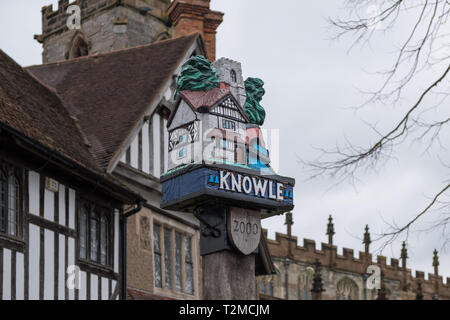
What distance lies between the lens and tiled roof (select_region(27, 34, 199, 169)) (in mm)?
17250

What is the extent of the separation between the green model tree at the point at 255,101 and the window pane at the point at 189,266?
37.1 feet

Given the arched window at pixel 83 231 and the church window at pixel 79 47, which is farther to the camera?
the church window at pixel 79 47

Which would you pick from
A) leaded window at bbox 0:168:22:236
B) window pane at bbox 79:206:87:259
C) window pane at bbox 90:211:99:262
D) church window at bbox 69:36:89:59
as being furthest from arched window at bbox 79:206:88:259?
church window at bbox 69:36:89:59

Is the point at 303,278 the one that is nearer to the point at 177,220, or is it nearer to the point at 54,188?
the point at 177,220

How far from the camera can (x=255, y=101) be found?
22.0 feet

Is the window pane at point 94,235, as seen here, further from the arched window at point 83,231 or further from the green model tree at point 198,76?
the green model tree at point 198,76

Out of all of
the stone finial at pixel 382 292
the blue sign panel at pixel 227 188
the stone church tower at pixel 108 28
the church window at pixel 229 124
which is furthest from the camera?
the stone church tower at pixel 108 28

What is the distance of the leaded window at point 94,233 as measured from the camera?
14.7m

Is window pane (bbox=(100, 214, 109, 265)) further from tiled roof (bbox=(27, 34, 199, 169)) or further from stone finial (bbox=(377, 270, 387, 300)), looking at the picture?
stone finial (bbox=(377, 270, 387, 300))

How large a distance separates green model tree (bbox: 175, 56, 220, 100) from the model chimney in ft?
50.2

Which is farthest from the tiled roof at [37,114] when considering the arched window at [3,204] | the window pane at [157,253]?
the window pane at [157,253]

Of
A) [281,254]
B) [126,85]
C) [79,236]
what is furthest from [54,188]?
[281,254]

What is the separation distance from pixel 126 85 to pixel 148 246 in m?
3.59

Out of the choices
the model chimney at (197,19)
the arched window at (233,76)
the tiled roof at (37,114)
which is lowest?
the arched window at (233,76)
